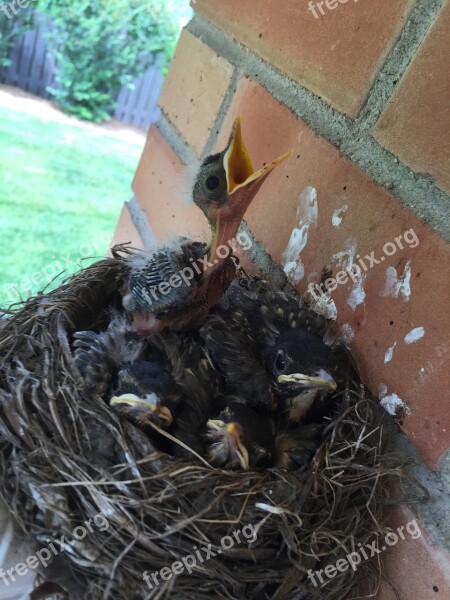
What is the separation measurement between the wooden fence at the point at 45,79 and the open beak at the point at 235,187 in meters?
5.54

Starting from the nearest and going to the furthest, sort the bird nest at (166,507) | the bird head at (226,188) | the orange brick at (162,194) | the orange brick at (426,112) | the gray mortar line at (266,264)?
the bird nest at (166,507), the orange brick at (426,112), the bird head at (226,188), the gray mortar line at (266,264), the orange brick at (162,194)

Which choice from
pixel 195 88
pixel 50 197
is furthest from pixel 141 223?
pixel 50 197

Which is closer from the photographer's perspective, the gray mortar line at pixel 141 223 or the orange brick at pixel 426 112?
the orange brick at pixel 426 112

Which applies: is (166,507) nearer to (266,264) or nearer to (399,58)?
(266,264)

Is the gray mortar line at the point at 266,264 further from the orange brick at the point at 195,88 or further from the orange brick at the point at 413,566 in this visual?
the orange brick at the point at 413,566

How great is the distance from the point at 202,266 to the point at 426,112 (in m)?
0.39

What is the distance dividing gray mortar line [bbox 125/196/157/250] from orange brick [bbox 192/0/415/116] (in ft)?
1.82

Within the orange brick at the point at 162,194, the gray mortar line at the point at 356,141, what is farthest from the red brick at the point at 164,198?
the gray mortar line at the point at 356,141

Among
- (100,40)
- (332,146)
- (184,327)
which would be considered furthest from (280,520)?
(100,40)

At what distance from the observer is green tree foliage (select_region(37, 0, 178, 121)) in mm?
5484

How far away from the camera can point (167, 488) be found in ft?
1.93

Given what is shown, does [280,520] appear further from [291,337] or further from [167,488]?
[291,337]

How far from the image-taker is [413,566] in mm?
654

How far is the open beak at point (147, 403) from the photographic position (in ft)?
2.15
